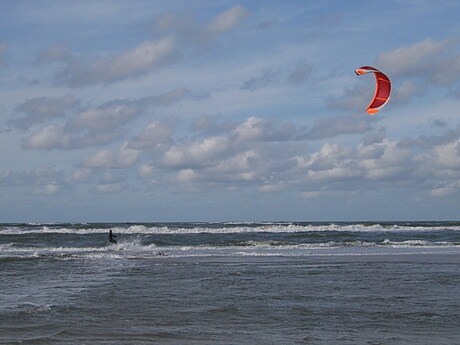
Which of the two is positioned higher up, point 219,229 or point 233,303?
point 219,229

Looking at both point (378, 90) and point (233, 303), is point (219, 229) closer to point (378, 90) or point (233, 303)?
point (378, 90)

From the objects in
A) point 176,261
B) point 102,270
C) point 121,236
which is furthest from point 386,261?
point 121,236

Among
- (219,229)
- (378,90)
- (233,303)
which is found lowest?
(233,303)

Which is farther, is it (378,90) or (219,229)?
(219,229)

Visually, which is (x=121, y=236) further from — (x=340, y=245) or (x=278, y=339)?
(x=278, y=339)

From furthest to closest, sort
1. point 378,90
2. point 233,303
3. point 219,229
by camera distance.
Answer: point 219,229
point 378,90
point 233,303

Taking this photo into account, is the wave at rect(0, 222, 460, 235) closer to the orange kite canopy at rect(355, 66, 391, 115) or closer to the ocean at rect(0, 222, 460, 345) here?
the ocean at rect(0, 222, 460, 345)

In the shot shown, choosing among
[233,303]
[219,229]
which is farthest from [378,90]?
[219,229]

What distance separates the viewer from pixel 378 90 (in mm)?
16766

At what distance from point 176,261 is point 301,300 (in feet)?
38.8

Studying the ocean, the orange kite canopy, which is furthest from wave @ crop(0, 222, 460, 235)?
the orange kite canopy

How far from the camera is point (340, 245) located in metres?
36.3

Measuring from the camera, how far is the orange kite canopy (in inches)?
641

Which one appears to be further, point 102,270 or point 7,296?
point 102,270
